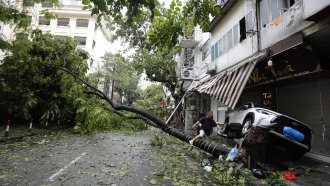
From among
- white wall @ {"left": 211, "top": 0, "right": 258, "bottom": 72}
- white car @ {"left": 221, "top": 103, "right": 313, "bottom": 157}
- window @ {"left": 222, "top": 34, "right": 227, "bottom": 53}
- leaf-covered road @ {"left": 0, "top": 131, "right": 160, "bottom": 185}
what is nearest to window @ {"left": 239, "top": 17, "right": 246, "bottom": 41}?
white wall @ {"left": 211, "top": 0, "right": 258, "bottom": 72}

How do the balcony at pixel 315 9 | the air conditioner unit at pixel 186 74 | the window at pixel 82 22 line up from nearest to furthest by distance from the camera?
the balcony at pixel 315 9 < the air conditioner unit at pixel 186 74 < the window at pixel 82 22

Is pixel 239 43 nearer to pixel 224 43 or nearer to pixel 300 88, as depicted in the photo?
pixel 224 43

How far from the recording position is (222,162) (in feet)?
22.8

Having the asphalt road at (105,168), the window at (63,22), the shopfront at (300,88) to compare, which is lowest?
the asphalt road at (105,168)

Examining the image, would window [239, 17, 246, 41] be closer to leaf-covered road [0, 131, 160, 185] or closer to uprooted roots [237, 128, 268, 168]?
uprooted roots [237, 128, 268, 168]

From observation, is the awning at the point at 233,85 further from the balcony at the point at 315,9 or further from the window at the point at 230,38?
the window at the point at 230,38

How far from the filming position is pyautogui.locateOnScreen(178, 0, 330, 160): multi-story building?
7.46 m

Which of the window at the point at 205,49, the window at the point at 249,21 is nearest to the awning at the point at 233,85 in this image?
the window at the point at 249,21

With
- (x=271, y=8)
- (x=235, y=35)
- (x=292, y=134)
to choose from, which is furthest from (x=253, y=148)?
(x=235, y=35)

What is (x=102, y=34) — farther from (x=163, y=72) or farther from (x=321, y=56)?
(x=321, y=56)

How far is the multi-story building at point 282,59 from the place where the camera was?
7.46 m

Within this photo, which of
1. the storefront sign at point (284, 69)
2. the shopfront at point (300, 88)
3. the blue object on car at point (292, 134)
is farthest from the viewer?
the shopfront at point (300, 88)

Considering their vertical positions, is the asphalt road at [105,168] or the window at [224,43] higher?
the window at [224,43]

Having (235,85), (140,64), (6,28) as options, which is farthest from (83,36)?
(235,85)
